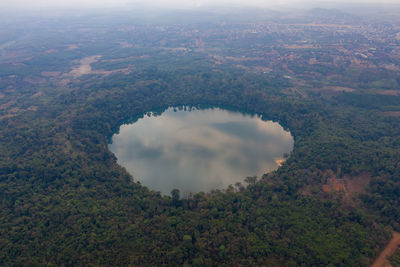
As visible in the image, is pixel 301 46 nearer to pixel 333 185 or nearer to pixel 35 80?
pixel 333 185

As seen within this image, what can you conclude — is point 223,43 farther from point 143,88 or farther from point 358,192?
point 358,192

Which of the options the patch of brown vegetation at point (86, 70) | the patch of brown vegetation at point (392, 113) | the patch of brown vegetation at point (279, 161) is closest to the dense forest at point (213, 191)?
the patch of brown vegetation at point (86, 70)

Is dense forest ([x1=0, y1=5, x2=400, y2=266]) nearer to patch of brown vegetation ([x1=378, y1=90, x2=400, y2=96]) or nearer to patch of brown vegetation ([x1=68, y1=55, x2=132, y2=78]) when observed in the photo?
patch of brown vegetation ([x1=378, y1=90, x2=400, y2=96])

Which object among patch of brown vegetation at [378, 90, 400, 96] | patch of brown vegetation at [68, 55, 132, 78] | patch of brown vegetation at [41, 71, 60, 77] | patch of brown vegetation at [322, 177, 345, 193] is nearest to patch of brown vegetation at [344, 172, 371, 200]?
patch of brown vegetation at [322, 177, 345, 193]

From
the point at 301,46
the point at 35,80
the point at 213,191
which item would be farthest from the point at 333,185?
the point at 35,80

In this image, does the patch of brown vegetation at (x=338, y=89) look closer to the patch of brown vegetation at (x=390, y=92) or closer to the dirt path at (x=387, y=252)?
the patch of brown vegetation at (x=390, y=92)

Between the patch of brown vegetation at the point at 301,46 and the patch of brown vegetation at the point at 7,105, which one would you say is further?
the patch of brown vegetation at the point at 301,46
